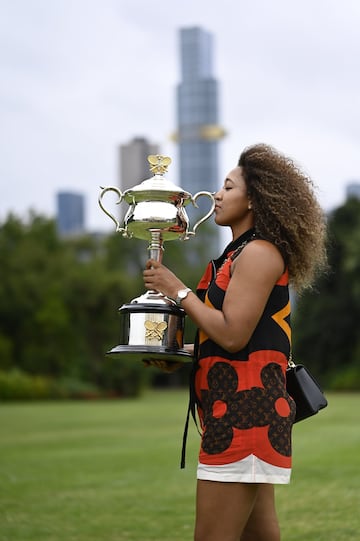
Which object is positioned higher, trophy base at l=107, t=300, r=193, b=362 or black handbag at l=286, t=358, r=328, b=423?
trophy base at l=107, t=300, r=193, b=362

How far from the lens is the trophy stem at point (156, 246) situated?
4512mm

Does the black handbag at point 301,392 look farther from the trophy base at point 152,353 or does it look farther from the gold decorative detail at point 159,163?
the gold decorative detail at point 159,163

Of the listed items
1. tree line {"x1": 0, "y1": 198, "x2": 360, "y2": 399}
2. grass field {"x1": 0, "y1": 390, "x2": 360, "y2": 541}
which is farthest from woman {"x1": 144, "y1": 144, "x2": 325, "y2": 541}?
tree line {"x1": 0, "y1": 198, "x2": 360, "y2": 399}

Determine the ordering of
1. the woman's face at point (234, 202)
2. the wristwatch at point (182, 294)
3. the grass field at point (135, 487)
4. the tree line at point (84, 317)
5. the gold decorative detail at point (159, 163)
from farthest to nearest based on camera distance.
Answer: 1. the tree line at point (84, 317)
2. the grass field at point (135, 487)
3. the gold decorative detail at point (159, 163)
4. the woman's face at point (234, 202)
5. the wristwatch at point (182, 294)

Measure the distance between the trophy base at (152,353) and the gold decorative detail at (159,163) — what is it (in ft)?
2.92

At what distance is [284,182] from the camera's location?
417cm

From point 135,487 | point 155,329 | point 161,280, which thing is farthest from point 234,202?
point 135,487

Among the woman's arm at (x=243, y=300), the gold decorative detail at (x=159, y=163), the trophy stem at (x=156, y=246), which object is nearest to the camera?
the woman's arm at (x=243, y=300)

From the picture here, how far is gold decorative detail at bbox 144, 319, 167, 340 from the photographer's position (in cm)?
441

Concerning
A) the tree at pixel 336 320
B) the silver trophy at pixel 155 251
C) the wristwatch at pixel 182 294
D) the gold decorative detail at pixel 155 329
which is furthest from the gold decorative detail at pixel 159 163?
the tree at pixel 336 320

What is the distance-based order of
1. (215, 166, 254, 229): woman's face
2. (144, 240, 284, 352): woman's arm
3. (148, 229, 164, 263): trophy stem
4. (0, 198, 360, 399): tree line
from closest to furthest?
(144, 240, 284, 352): woman's arm → (215, 166, 254, 229): woman's face → (148, 229, 164, 263): trophy stem → (0, 198, 360, 399): tree line

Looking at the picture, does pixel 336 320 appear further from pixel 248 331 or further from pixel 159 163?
pixel 248 331

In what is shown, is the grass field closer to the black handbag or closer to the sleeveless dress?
the black handbag

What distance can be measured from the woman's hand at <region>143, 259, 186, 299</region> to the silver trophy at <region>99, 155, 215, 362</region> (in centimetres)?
19
